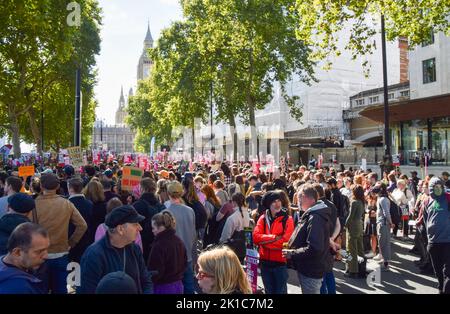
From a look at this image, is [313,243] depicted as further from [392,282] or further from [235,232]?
[392,282]

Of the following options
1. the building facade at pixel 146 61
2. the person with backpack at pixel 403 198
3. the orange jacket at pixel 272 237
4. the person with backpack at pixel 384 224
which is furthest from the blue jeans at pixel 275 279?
the building facade at pixel 146 61

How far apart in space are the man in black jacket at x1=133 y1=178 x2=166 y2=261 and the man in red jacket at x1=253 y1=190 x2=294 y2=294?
4.63ft

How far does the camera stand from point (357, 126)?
44562mm

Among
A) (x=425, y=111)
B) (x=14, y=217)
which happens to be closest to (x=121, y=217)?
(x=14, y=217)

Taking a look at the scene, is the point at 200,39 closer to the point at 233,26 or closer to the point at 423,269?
the point at 233,26

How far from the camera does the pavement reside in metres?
8.18

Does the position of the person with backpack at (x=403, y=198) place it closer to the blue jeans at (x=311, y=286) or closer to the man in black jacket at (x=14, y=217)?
the blue jeans at (x=311, y=286)

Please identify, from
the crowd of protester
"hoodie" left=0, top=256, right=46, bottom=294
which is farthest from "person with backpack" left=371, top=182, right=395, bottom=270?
"hoodie" left=0, top=256, right=46, bottom=294

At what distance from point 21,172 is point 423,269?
9.60 meters

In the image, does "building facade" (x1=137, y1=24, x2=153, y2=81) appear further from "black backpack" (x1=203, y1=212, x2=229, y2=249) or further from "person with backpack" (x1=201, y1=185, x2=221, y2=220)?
"black backpack" (x1=203, y1=212, x2=229, y2=249)

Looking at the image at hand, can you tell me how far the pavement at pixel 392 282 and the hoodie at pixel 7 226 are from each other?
15.5 ft

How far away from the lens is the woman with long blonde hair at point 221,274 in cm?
312

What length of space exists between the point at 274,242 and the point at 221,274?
9.32 feet

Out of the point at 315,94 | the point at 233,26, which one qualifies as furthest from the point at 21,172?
the point at 315,94
